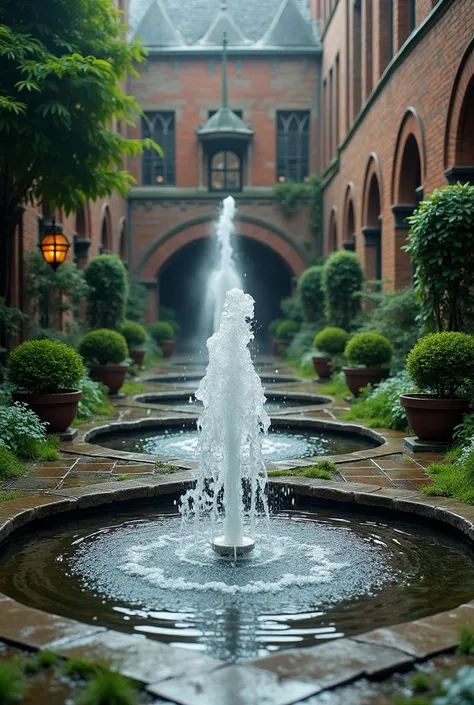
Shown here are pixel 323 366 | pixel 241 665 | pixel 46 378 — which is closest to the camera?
pixel 241 665

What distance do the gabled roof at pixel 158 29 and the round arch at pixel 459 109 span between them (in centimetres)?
1803

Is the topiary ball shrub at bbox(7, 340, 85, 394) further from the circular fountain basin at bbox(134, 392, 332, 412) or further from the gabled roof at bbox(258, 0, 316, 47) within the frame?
the gabled roof at bbox(258, 0, 316, 47)

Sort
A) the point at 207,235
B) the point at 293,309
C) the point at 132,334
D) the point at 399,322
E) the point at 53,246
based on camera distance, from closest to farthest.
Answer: the point at 53,246 → the point at 399,322 → the point at 132,334 → the point at 293,309 → the point at 207,235

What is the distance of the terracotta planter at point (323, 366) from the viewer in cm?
1590

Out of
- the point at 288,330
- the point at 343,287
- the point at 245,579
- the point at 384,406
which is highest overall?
the point at 343,287

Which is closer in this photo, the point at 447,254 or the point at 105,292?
the point at 447,254

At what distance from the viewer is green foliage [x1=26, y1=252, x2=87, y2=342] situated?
13109 mm

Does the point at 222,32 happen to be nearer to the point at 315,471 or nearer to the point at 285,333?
the point at 285,333

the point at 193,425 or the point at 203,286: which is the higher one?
the point at 203,286

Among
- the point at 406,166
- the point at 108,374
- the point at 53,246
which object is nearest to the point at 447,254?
the point at 53,246

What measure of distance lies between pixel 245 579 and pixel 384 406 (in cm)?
602

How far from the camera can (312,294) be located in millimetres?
20094

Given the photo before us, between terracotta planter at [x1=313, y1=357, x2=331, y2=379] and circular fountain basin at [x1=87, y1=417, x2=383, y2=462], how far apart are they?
5481mm

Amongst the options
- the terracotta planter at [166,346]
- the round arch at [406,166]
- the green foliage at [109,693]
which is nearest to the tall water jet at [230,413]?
the green foliage at [109,693]
